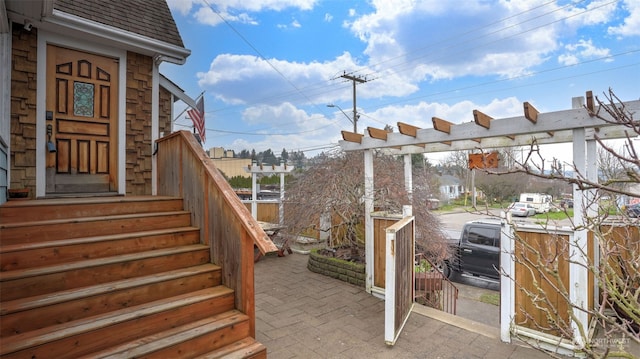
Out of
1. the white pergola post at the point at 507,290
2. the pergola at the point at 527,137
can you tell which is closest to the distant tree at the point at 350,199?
the pergola at the point at 527,137

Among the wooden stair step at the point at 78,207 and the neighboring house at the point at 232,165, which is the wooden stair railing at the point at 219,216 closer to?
the wooden stair step at the point at 78,207

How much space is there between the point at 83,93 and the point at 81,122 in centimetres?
39

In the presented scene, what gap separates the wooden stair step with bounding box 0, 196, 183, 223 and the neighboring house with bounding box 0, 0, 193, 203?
0.38 meters

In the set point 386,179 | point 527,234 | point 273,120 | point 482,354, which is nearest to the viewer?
point 482,354

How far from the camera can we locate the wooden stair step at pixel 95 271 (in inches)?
98.4

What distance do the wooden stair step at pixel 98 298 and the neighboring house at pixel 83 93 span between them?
5.26ft

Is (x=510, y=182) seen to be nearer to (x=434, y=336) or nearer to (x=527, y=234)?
(x=527, y=234)

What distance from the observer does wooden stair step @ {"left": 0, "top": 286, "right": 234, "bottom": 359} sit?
2.18 metres

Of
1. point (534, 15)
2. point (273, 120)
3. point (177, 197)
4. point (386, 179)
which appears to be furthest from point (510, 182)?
point (273, 120)

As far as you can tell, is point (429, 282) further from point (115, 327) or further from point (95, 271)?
point (95, 271)

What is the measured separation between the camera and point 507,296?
365 centimetres

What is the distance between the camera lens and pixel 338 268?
5.96m

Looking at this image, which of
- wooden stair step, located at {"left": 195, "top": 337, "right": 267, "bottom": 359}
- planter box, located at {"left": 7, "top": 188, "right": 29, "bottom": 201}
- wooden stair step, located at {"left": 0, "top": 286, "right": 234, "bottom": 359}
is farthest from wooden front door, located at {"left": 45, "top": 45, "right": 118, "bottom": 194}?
wooden stair step, located at {"left": 195, "top": 337, "right": 267, "bottom": 359}

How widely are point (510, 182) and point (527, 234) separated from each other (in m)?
6.65
